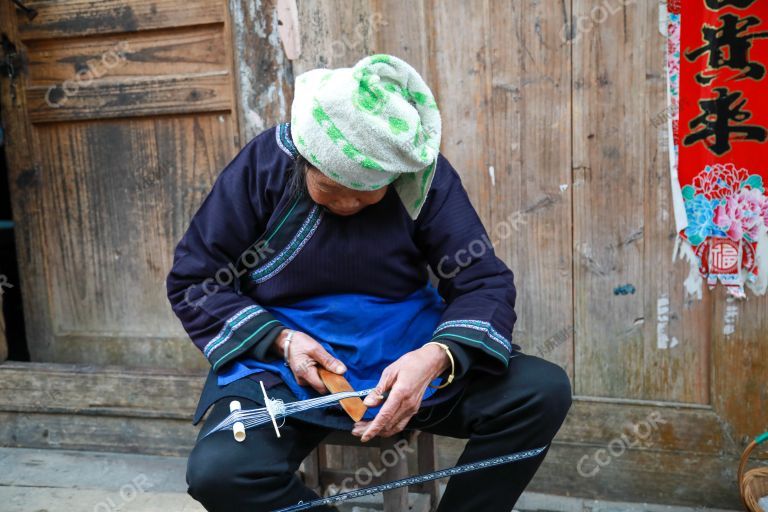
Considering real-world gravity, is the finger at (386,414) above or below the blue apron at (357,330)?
below

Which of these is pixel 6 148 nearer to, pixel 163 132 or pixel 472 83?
pixel 163 132

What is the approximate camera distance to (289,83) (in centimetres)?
245

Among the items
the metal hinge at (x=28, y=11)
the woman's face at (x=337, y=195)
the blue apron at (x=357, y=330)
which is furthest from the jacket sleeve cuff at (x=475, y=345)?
the metal hinge at (x=28, y=11)

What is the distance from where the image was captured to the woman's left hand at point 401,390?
1654 millimetres

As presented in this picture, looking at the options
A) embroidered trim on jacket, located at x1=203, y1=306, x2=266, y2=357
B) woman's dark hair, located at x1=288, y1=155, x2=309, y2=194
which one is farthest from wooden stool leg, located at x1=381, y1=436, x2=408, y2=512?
woman's dark hair, located at x1=288, y1=155, x2=309, y2=194

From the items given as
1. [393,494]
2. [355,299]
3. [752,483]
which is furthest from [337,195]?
[752,483]

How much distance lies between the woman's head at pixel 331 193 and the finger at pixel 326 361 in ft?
1.22

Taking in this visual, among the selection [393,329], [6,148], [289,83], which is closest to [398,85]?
[393,329]

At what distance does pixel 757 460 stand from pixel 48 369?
2.67m

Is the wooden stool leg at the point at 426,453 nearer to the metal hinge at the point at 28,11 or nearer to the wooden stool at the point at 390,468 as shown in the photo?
the wooden stool at the point at 390,468

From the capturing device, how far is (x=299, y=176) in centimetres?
187

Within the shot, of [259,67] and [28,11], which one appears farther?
[28,11]

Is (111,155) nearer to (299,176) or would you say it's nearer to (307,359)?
(299,176)

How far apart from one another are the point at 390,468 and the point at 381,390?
46cm
